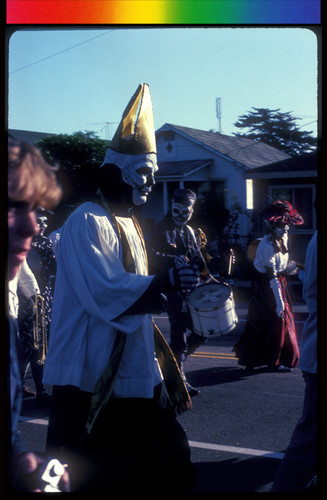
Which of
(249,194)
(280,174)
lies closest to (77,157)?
(280,174)

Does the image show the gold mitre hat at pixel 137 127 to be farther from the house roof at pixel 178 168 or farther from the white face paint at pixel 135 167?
the house roof at pixel 178 168

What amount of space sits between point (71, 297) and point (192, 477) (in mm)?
1081

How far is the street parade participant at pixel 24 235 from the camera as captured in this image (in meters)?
2.01

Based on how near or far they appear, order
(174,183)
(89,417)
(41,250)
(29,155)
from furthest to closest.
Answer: (174,183) < (41,250) < (89,417) < (29,155)

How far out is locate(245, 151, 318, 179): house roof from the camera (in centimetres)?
1438

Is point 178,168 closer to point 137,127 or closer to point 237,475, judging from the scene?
point 237,475

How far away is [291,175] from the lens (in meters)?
14.5

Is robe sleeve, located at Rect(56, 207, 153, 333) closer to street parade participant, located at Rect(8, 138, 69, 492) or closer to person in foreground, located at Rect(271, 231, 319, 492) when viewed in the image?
street parade participant, located at Rect(8, 138, 69, 492)

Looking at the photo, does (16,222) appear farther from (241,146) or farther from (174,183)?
(241,146)

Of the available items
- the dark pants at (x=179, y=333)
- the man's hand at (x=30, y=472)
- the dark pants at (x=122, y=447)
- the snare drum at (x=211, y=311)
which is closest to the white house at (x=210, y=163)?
the dark pants at (x=179, y=333)

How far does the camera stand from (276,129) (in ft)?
30.2

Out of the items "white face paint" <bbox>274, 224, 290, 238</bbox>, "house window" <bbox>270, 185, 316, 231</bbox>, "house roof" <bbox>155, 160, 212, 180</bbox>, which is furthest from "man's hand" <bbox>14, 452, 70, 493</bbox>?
"house window" <bbox>270, 185, 316, 231</bbox>

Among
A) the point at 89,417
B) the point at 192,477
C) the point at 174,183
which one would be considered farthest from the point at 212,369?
the point at 174,183

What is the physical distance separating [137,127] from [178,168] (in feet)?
41.4
